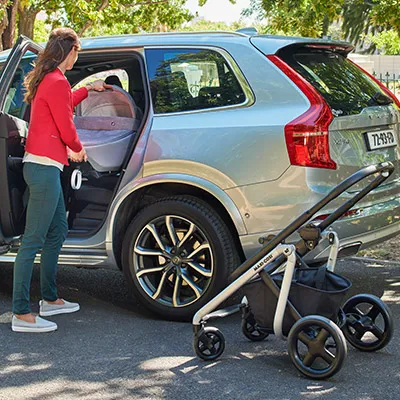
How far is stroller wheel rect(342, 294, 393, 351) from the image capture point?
16.0 feet

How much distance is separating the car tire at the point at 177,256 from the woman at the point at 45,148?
0.62 m

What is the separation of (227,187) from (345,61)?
155cm

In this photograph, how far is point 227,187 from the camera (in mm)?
5535

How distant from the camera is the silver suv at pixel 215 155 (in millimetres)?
5434

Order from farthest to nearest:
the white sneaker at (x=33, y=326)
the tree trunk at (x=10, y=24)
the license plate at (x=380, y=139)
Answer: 1. the tree trunk at (x=10, y=24)
2. the license plate at (x=380, y=139)
3. the white sneaker at (x=33, y=326)

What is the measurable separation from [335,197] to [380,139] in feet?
5.00

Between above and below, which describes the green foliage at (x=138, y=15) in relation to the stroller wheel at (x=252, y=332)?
above

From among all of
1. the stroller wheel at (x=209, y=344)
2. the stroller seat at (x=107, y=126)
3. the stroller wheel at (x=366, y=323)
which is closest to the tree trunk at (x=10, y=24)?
the stroller seat at (x=107, y=126)

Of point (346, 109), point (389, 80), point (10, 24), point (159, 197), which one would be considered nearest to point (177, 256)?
point (159, 197)

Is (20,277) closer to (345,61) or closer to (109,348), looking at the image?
(109,348)

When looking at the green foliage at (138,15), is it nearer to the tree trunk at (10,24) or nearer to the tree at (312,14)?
the tree trunk at (10,24)

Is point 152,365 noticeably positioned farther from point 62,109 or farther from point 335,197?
point 62,109

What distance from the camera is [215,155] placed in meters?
5.55

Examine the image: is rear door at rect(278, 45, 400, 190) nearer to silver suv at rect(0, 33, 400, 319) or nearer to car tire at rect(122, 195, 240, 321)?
silver suv at rect(0, 33, 400, 319)
